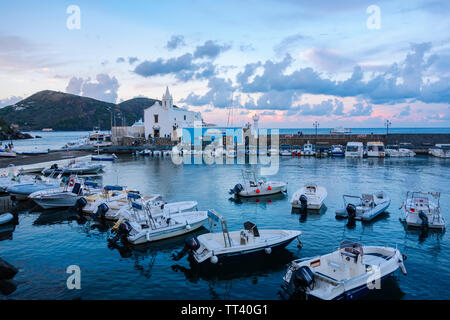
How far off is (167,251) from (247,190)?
14134 millimetres

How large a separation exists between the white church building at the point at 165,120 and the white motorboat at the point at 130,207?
58.3 meters

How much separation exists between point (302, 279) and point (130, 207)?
13.5 meters

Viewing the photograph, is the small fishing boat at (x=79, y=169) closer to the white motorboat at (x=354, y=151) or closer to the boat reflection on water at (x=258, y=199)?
the boat reflection on water at (x=258, y=199)

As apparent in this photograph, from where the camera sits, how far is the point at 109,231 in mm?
20953

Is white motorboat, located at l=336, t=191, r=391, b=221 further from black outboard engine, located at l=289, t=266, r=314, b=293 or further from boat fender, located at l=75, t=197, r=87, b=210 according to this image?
boat fender, located at l=75, t=197, r=87, b=210

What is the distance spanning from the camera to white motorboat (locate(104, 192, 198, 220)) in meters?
20.3

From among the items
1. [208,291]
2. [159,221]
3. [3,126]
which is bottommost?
[208,291]

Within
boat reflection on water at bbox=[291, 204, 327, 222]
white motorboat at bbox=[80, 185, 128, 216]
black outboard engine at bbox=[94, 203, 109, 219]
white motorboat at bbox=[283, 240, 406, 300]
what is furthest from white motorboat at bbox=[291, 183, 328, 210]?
black outboard engine at bbox=[94, 203, 109, 219]

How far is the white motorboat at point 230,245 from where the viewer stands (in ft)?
49.3

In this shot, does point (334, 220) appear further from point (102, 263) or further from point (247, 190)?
point (102, 263)

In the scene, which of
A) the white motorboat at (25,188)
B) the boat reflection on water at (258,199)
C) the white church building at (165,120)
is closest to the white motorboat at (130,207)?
the boat reflection on water at (258,199)

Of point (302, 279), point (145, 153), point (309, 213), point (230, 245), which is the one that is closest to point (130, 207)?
point (230, 245)

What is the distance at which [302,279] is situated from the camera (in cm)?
1164
